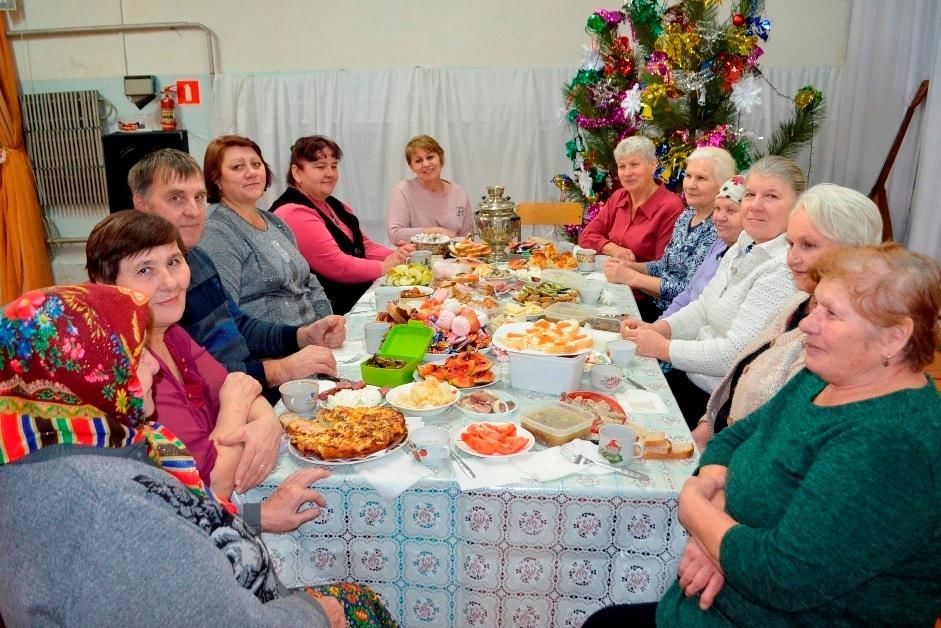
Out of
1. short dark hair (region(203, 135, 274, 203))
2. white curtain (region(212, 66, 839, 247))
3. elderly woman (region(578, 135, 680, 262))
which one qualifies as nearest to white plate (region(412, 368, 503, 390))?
short dark hair (region(203, 135, 274, 203))

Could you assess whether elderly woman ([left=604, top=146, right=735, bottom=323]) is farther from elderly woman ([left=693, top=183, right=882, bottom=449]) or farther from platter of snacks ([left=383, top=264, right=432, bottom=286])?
elderly woman ([left=693, top=183, right=882, bottom=449])

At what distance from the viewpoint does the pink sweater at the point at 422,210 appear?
15.7 feet

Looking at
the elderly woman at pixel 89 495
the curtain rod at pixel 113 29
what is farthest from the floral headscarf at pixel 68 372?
the curtain rod at pixel 113 29

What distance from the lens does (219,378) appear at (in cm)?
186

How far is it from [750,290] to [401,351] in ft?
3.87

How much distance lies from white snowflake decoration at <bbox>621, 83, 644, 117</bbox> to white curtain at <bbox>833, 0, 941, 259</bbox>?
168 centimetres

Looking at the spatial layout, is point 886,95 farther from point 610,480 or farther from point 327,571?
point 327,571

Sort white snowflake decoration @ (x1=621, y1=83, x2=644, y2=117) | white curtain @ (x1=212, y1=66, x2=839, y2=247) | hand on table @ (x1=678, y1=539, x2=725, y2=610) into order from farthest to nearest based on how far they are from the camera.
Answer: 1. white curtain @ (x1=212, y1=66, x2=839, y2=247)
2. white snowflake decoration @ (x1=621, y1=83, x2=644, y2=117)
3. hand on table @ (x1=678, y1=539, x2=725, y2=610)

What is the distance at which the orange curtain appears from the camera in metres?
5.66

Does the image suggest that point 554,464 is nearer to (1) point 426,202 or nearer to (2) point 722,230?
(2) point 722,230

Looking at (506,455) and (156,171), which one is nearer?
(506,455)

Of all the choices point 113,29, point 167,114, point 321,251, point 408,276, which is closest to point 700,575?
point 408,276

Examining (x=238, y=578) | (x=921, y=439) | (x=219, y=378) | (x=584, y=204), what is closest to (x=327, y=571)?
(x=238, y=578)

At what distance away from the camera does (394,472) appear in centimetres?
150
